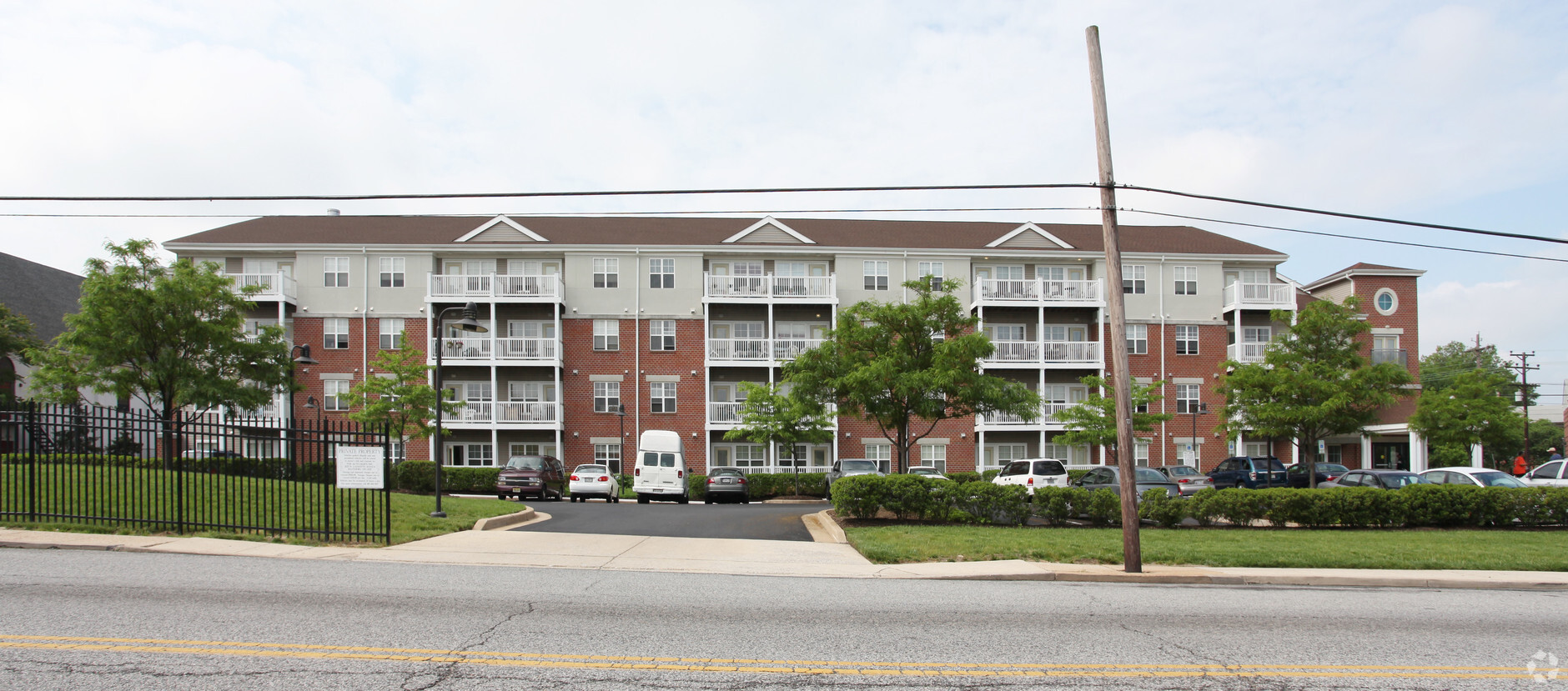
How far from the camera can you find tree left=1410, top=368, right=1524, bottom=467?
39.2 m

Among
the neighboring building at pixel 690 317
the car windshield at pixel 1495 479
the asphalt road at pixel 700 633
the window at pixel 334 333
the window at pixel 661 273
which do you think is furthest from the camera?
the window at pixel 661 273

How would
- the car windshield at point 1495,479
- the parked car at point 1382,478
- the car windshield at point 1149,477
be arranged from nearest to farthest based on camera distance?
the car windshield at point 1495,479
the car windshield at point 1149,477
the parked car at point 1382,478

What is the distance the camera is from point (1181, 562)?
1315 centimetres

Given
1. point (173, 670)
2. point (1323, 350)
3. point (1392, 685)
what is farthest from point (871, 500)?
point (1323, 350)

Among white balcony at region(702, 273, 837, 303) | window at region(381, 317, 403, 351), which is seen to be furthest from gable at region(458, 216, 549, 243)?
white balcony at region(702, 273, 837, 303)

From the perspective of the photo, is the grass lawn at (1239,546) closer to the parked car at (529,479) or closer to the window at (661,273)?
the parked car at (529,479)

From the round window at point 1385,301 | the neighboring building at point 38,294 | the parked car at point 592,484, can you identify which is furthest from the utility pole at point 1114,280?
the neighboring building at point 38,294

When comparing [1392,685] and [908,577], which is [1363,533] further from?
[1392,685]

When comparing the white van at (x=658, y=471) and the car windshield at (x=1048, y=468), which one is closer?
the car windshield at (x=1048, y=468)

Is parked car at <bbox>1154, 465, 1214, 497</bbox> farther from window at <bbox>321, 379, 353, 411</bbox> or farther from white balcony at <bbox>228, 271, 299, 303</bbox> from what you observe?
white balcony at <bbox>228, 271, 299, 303</bbox>

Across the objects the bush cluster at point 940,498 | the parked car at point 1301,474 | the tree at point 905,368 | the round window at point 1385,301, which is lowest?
the parked car at point 1301,474

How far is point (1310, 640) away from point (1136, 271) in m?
37.4

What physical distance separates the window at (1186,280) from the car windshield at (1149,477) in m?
20.4

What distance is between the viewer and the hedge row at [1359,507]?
725 inches
